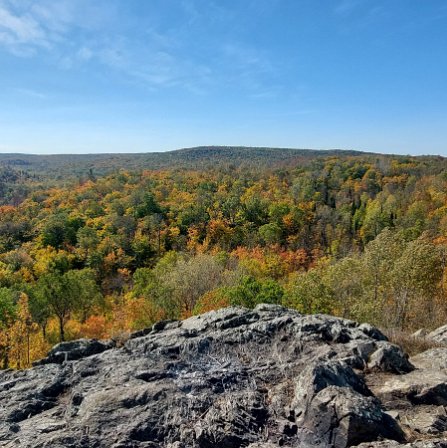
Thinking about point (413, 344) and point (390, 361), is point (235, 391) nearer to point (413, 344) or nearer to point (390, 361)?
point (390, 361)

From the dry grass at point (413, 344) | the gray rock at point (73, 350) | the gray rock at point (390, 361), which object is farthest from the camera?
the dry grass at point (413, 344)

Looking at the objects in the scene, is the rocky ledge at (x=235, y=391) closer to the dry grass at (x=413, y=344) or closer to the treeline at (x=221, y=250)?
the dry grass at (x=413, y=344)

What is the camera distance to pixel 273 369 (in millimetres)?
12281

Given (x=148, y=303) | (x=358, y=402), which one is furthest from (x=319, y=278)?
(x=358, y=402)

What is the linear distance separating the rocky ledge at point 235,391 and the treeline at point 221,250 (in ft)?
14.2

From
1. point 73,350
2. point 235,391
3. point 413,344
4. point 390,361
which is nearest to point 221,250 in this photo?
point 413,344

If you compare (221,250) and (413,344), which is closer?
(413,344)

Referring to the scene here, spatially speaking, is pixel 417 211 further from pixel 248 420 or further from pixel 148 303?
pixel 248 420

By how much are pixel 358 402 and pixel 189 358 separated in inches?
219

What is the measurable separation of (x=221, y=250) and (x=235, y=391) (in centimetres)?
6462

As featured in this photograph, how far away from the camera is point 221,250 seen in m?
75.8

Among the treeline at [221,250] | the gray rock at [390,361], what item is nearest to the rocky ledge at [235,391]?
the gray rock at [390,361]

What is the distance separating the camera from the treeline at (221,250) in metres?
28.6

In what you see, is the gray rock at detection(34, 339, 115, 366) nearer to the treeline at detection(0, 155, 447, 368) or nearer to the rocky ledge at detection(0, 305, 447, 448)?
the rocky ledge at detection(0, 305, 447, 448)
